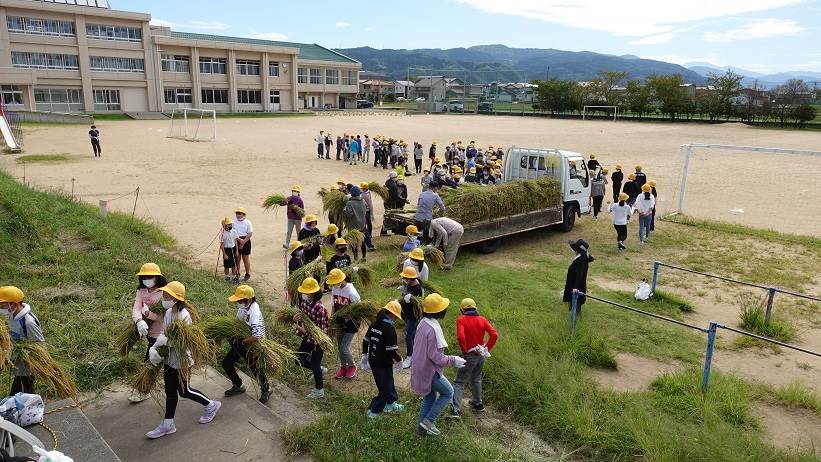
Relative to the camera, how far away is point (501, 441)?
5.75m

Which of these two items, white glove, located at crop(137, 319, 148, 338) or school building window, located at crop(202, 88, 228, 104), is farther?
school building window, located at crop(202, 88, 228, 104)

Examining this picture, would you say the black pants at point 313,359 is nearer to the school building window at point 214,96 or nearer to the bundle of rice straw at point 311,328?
the bundle of rice straw at point 311,328

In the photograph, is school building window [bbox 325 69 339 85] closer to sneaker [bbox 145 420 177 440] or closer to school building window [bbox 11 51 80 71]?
school building window [bbox 11 51 80 71]

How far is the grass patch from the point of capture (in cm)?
2527

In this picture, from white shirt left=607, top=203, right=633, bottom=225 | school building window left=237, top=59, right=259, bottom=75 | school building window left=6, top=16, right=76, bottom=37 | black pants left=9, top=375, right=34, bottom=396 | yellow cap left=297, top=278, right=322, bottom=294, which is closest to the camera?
black pants left=9, top=375, right=34, bottom=396

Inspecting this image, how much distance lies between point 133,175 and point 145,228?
10.6 meters

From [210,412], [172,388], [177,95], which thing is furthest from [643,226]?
[177,95]

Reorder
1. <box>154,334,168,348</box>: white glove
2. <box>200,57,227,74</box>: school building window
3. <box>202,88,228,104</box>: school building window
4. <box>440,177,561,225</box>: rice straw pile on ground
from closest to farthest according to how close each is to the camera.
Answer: <box>154,334,168,348</box>: white glove, <box>440,177,561,225</box>: rice straw pile on ground, <box>200,57,227,74</box>: school building window, <box>202,88,228,104</box>: school building window

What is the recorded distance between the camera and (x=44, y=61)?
50.8 meters

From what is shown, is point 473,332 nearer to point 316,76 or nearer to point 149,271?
point 149,271

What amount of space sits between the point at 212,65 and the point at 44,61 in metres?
15.8

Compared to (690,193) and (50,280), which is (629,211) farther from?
(50,280)

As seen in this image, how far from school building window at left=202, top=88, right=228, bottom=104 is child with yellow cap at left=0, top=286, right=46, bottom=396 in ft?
199

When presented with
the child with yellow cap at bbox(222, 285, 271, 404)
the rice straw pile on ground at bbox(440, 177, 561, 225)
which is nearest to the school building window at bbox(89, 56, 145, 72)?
the rice straw pile on ground at bbox(440, 177, 561, 225)
